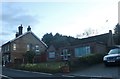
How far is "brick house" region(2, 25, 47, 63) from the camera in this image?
193ft

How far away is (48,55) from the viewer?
53781 millimetres

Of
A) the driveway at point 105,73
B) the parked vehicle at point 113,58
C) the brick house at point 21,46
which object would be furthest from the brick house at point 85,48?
the driveway at point 105,73

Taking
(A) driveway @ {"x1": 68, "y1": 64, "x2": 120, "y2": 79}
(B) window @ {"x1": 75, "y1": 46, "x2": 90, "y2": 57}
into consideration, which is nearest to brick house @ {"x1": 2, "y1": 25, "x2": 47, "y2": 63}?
(B) window @ {"x1": 75, "y1": 46, "x2": 90, "y2": 57}

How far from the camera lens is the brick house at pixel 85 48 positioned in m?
40.2

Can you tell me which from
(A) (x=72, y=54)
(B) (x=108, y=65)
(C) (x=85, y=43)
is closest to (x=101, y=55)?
(B) (x=108, y=65)

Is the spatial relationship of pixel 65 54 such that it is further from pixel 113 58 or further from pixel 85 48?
pixel 113 58

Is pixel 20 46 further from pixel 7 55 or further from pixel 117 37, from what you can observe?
pixel 117 37

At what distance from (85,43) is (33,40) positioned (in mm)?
23058

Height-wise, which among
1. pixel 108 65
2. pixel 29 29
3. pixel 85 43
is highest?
pixel 29 29

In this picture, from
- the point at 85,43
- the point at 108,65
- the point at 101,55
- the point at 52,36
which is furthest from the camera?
the point at 52,36

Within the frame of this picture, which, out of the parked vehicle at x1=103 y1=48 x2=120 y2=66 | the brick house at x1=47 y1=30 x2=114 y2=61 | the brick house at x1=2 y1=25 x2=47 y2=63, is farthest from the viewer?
the brick house at x1=2 y1=25 x2=47 y2=63

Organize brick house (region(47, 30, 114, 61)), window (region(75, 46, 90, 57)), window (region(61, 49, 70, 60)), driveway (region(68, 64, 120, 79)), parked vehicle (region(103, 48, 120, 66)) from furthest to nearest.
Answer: window (region(61, 49, 70, 60)) < window (region(75, 46, 90, 57)) < brick house (region(47, 30, 114, 61)) < parked vehicle (region(103, 48, 120, 66)) < driveway (region(68, 64, 120, 79))

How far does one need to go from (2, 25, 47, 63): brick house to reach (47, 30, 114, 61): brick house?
30.0ft

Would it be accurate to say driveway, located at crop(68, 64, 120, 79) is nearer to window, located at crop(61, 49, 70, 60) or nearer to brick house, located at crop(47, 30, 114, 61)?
brick house, located at crop(47, 30, 114, 61)
